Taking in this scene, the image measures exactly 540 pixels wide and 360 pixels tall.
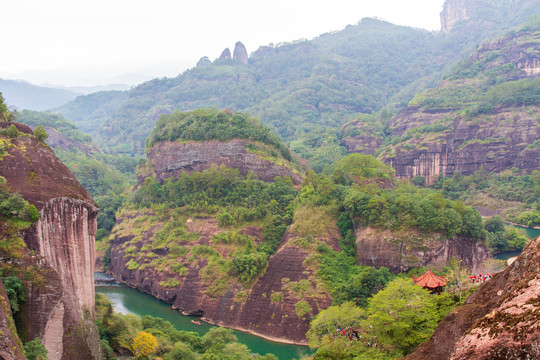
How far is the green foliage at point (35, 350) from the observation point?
19797 mm

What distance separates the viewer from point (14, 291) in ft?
68.1

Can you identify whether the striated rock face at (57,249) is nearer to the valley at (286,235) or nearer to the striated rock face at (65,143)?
the valley at (286,235)

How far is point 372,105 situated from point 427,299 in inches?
5830

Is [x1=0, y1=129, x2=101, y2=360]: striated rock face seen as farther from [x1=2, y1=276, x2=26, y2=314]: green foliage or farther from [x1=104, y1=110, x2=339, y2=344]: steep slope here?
[x1=104, y1=110, x2=339, y2=344]: steep slope

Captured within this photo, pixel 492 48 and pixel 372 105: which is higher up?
pixel 492 48

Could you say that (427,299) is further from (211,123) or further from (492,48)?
(492,48)

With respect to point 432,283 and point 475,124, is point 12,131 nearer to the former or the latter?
point 432,283

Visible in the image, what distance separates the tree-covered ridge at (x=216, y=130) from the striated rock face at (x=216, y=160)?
97 cm

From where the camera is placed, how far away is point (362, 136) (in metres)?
110

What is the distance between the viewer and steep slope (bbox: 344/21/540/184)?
86.6 meters

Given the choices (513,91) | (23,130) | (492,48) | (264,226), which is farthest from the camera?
(492,48)

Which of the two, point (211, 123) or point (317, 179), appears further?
point (211, 123)

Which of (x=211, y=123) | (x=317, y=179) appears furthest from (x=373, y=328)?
(x=211, y=123)

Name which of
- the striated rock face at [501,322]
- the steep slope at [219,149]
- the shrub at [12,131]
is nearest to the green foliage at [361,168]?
the steep slope at [219,149]
